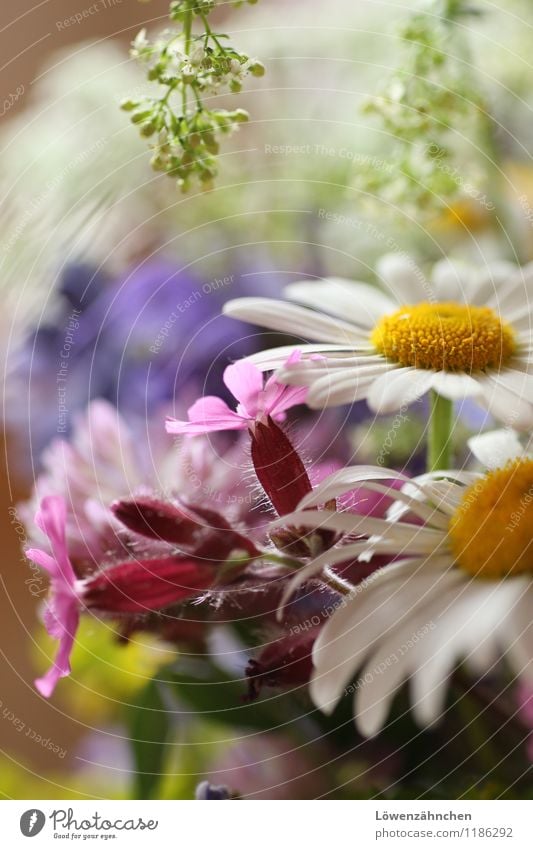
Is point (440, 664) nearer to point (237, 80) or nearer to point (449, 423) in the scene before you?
point (449, 423)

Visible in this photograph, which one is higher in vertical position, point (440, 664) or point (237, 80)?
point (237, 80)

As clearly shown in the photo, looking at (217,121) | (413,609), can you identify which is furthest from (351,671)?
(217,121)

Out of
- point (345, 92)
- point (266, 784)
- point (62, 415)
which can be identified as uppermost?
point (345, 92)
